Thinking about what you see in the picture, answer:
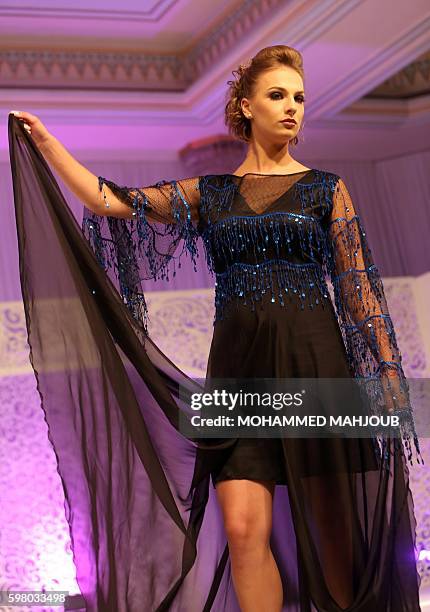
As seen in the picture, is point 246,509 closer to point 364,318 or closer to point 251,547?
point 251,547

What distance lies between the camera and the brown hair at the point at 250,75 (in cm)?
203

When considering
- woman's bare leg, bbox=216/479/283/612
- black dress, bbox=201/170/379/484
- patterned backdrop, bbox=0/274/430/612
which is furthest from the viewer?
patterned backdrop, bbox=0/274/430/612

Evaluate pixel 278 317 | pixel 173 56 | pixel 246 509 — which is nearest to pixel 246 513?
pixel 246 509

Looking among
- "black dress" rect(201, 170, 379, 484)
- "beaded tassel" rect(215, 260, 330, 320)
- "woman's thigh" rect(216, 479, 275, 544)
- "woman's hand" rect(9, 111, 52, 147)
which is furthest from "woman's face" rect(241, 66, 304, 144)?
"woman's thigh" rect(216, 479, 275, 544)

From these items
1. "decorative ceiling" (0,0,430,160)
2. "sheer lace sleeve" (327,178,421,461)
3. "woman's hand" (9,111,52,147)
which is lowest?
"sheer lace sleeve" (327,178,421,461)

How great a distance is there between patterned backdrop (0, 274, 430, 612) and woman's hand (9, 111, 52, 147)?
6.83ft

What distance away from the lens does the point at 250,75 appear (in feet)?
6.77

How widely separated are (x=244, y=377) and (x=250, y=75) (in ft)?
2.39

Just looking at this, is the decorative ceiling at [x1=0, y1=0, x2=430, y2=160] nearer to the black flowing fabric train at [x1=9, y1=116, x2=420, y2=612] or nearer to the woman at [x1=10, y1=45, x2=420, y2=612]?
the woman at [x1=10, y1=45, x2=420, y2=612]

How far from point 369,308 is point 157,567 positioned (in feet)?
2.39

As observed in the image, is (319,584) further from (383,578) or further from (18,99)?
(18,99)

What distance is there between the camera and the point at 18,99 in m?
4.28

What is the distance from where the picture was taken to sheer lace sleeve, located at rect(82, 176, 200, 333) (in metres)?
2.04

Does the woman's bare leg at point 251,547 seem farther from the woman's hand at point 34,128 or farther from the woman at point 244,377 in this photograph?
the woman's hand at point 34,128
